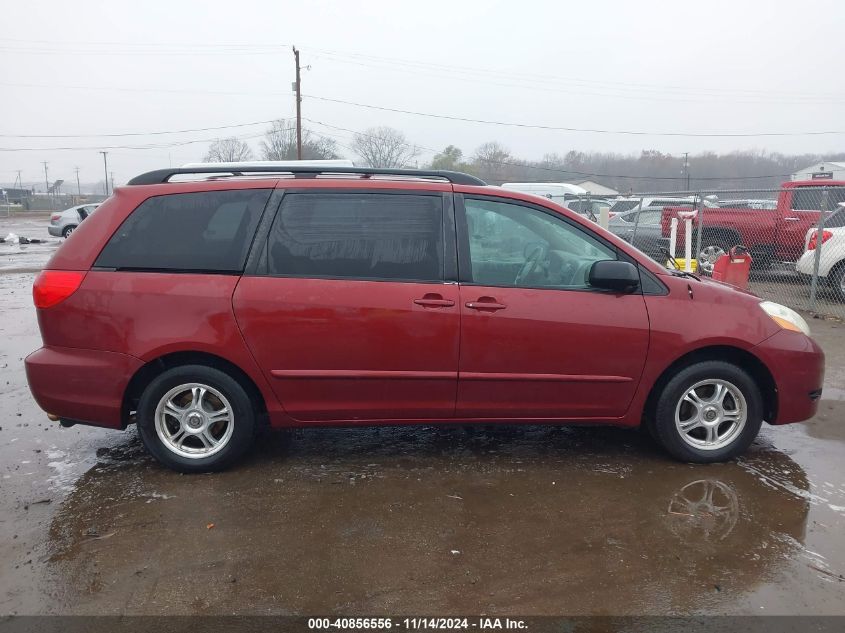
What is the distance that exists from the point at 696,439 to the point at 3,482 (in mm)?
4260

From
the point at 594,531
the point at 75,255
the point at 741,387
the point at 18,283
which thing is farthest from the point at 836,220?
the point at 18,283

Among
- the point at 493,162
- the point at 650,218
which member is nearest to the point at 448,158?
the point at 493,162

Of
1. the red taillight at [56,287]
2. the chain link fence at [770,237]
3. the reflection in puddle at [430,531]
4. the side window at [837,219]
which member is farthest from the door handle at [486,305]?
the side window at [837,219]

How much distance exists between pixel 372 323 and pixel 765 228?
11250 mm

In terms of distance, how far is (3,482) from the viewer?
145 inches

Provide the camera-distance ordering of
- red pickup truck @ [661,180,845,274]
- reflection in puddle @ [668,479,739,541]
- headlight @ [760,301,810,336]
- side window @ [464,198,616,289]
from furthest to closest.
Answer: red pickup truck @ [661,180,845,274] → headlight @ [760,301,810,336] → side window @ [464,198,616,289] → reflection in puddle @ [668,479,739,541]

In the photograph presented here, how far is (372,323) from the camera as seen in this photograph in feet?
11.8

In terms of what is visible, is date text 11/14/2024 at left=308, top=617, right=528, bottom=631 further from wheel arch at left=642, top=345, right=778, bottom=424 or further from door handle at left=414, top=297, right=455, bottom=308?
wheel arch at left=642, top=345, right=778, bottom=424

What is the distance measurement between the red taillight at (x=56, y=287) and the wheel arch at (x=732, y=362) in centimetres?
352

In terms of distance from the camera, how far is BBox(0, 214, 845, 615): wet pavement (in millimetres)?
2645

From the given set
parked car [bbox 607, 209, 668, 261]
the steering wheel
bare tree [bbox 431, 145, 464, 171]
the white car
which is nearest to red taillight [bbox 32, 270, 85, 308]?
the steering wheel

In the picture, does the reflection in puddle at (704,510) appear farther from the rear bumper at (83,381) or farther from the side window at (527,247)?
the rear bumper at (83,381)

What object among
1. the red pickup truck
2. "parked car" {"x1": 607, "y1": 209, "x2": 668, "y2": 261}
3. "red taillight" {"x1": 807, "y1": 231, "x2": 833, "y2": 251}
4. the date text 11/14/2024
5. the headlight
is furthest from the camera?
"parked car" {"x1": 607, "y1": 209, "x2": 668, "y2": 261}

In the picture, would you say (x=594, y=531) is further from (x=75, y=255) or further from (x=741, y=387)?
(x=75, y=255)
